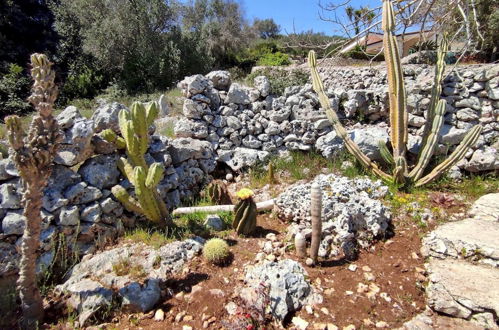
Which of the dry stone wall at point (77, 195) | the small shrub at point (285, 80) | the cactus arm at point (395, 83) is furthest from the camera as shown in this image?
the small shrub at point (285, 80)

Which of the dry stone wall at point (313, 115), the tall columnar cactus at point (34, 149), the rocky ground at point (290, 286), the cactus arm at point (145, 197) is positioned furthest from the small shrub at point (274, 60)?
the tall columnar cactus at point (34, 149)

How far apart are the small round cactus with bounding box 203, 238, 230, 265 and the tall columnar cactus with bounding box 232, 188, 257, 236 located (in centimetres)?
46

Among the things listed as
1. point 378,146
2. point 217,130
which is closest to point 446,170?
point 378,146

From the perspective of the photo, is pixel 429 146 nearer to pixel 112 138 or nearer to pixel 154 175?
pixel 154 175

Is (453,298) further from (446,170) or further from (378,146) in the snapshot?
(378,146)

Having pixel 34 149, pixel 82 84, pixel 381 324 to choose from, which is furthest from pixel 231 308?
pixel 82 84

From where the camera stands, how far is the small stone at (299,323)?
2.36m

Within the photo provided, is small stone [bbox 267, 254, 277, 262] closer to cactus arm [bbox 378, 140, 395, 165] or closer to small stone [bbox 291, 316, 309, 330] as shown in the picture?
small stone [bbox 291, 316, 309, 330]

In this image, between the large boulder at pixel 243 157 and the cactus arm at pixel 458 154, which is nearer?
the cactus arm at pixel 458 154

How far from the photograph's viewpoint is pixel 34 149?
2094 mm

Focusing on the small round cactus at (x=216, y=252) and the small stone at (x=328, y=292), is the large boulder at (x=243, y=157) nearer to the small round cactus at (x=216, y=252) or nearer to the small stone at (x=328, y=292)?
the small round cactus at (x=216, y=252)

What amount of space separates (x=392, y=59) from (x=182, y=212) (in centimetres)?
373

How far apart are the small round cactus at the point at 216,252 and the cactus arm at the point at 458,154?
9.88ft

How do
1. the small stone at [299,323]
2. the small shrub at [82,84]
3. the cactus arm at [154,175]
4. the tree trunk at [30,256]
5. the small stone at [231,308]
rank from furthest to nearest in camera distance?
the small shrub at [82,84]
the cactus arm at [154,175]
the small stone at [231,308]
the small stone at [299,323]
the tree trunk at [30,256]
